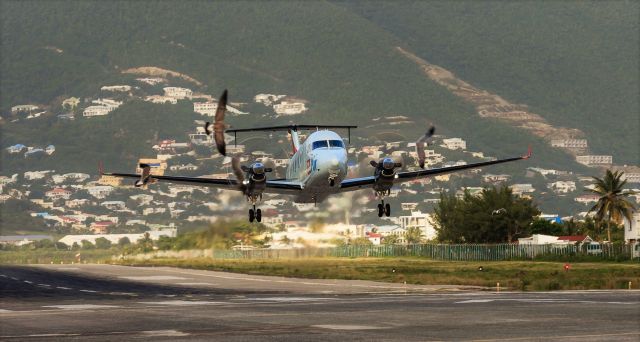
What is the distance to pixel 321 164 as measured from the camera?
226 feet

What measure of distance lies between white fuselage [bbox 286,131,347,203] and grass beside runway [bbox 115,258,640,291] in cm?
2647

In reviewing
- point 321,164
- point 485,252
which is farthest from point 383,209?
point 485,252

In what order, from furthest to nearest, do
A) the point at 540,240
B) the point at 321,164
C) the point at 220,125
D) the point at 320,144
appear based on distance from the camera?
the point at 540,240
the point at 320,144
the point at 321,164
the point at 220,125

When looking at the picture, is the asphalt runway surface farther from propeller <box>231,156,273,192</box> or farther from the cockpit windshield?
the cockpit windshield

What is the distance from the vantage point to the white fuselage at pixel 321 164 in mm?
68750

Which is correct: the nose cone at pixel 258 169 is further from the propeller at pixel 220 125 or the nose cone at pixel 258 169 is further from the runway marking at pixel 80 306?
the propeller at pixel 220 125

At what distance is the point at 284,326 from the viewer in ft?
184

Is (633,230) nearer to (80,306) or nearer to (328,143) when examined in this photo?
(328,143)

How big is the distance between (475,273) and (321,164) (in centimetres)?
5812

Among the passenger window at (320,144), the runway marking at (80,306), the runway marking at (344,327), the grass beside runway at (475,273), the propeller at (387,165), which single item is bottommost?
the runway marking at (344,327)

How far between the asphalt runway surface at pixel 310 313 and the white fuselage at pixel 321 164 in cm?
783

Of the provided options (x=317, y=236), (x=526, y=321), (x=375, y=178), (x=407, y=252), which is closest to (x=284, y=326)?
(x=526, y=321)

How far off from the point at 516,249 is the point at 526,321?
10358cm

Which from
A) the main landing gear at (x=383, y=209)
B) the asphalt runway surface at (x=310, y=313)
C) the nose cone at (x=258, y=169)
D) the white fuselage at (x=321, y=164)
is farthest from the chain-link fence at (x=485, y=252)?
the nose cone at (x=258, y=169)
